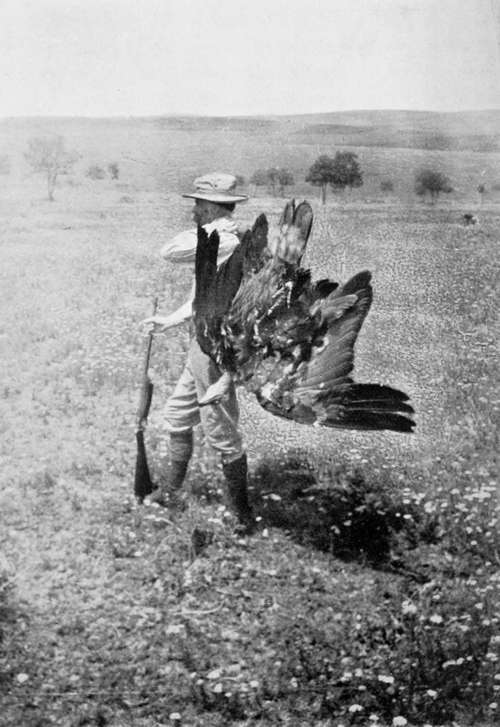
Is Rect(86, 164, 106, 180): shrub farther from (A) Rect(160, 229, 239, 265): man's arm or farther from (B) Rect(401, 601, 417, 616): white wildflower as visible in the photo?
(B) Rect(401, 601, 417, 616): white wildflower

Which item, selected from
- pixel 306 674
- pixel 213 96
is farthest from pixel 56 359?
pixel 306 674

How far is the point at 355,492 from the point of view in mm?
3660

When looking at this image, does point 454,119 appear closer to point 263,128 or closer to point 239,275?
point 263,128

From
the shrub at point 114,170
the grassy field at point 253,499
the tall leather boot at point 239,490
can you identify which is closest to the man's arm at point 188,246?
the grassy field at point 253,499

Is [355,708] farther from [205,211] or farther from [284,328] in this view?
[205,211]

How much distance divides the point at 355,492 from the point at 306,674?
79cm

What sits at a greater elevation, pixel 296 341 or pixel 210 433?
pixel 296 341

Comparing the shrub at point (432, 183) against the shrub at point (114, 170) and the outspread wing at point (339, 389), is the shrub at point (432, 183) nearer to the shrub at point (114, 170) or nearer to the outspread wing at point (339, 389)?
the outspread wing at point (339, 389)

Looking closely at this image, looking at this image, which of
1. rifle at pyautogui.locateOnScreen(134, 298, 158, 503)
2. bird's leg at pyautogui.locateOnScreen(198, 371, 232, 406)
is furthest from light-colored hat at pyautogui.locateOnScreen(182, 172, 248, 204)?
bird's leg at pyautogui.locateOnScreen(198, 371, 232, 406)

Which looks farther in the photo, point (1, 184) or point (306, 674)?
point (1, 184)

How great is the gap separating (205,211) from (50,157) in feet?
2.25

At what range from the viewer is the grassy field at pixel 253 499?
3.23 metres

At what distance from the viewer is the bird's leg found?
11.1 ft

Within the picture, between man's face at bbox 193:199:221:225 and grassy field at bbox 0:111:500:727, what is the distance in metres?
0.14
